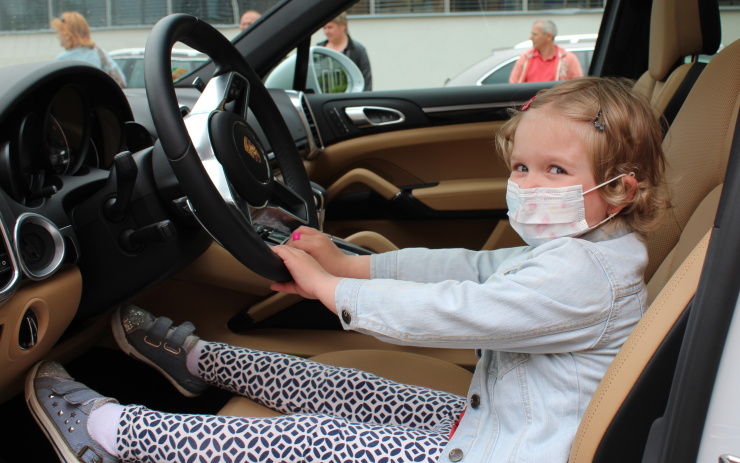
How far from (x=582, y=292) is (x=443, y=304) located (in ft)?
0.61

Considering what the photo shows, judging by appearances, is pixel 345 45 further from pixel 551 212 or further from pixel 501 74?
pixel 551 212

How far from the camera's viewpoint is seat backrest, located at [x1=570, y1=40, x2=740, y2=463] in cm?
83

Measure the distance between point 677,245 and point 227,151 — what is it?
79 centimetres

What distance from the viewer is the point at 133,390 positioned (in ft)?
5.38

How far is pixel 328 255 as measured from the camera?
4.02 ft

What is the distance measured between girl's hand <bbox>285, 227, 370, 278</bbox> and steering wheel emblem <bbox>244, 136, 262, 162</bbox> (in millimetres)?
143

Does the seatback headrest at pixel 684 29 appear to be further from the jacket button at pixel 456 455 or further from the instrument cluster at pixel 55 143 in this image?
the instrument cluster at pixel 55 143

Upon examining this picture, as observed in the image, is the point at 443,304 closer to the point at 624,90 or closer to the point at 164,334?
the point at 624,90

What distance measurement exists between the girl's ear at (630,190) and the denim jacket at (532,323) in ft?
0.10

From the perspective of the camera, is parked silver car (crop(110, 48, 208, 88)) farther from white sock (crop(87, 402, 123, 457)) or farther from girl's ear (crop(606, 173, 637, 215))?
girl's ear (crop(606, 173, 637, 215))

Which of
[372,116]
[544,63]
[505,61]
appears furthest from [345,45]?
[544,63]

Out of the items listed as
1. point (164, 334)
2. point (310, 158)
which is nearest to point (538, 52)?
point (310, 158)

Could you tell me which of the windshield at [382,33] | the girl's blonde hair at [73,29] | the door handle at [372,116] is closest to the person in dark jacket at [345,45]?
the windshield at [382,33]

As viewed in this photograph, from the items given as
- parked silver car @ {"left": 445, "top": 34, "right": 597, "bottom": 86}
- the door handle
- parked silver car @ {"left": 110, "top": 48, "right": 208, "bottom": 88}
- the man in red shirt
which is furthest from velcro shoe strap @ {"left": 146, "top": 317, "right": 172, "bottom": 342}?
the man in red shirt
